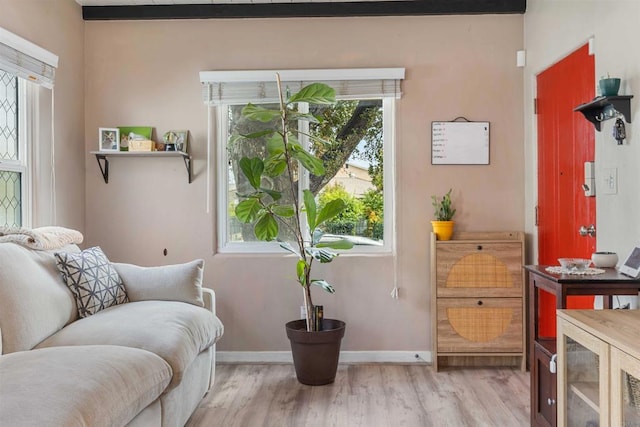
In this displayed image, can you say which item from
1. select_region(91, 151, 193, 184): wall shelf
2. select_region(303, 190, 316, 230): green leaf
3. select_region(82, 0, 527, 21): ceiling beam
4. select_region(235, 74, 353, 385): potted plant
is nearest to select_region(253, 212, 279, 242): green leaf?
select_region(235, 74, 353, 385): potted plant

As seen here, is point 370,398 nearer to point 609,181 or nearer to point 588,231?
point 588,231

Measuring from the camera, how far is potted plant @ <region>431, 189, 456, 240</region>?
3422 millimetres

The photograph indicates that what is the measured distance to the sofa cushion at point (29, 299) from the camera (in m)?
2.07

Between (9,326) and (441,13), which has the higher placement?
(441,13)

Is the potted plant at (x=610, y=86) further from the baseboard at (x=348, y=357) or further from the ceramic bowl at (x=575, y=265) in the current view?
the baseboard at (x=348, y=357)

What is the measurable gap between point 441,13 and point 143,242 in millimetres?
2571

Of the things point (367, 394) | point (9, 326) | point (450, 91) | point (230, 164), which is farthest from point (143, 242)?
point (450, 91)

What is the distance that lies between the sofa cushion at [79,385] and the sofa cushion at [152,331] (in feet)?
0.37

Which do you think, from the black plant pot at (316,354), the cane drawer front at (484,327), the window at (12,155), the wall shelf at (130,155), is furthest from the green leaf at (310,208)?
the window at (12,155)

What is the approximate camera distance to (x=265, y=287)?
3586 millimetres

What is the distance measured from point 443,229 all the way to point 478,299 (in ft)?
1.63

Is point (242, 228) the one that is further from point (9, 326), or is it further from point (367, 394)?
point (9, 326)

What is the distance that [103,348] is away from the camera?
197 centimetres

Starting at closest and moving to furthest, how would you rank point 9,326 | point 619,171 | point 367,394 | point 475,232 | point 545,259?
point 9,326 < point 619,171 < point 367,394 < point 545,259 < point 475,232
